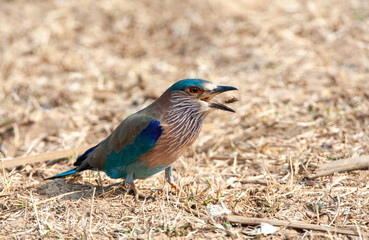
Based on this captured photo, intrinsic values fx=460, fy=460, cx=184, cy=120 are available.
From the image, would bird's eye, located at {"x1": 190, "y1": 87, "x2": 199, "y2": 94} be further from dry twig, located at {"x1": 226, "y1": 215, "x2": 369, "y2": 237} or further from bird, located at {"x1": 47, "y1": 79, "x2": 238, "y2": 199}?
dry twig, located at {"x1": 226, "y1": 215, "x2": 369, "y2": 237}

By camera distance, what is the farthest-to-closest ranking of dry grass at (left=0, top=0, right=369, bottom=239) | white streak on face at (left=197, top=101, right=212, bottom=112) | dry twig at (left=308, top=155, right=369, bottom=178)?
dry twig at (left=308, top=155, right=369, bottom=178) < white streak on face at (left=197, top=101, right=212, bottom=112) < dry grass at (left=0, top=0, right=369, bottom=239)

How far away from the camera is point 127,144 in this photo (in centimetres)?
418

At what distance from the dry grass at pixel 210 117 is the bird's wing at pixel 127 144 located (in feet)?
0.93

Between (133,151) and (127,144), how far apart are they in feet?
0.35

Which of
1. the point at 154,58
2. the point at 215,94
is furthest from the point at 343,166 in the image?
the point at 154,58

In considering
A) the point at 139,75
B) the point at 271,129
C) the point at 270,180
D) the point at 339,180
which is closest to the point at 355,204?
the point at 339,180

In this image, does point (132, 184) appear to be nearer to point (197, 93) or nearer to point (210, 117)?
point (197, 93)

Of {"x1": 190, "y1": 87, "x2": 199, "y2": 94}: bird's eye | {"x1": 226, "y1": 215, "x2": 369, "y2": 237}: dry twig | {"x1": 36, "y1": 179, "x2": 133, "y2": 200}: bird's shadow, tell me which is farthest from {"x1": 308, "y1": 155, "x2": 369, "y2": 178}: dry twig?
{"x1": 36, "y1": 179, "x2": 133, "y2": 200}: bird's shadow

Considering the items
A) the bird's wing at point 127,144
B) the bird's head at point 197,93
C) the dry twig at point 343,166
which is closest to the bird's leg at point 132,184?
the bird's wing at point 127,144

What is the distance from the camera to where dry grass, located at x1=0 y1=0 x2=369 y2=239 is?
3.85 m

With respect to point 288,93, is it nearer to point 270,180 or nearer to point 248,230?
point 270,180

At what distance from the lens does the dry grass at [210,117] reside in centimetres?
385

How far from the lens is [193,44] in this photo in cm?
905

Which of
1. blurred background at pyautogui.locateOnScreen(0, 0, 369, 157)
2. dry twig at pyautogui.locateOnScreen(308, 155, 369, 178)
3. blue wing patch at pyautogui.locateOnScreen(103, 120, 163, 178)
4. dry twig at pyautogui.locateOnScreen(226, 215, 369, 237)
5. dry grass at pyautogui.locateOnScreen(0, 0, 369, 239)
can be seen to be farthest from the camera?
blurred background at pyautogui.locateOnScreen(0, 0, 369, 157)
